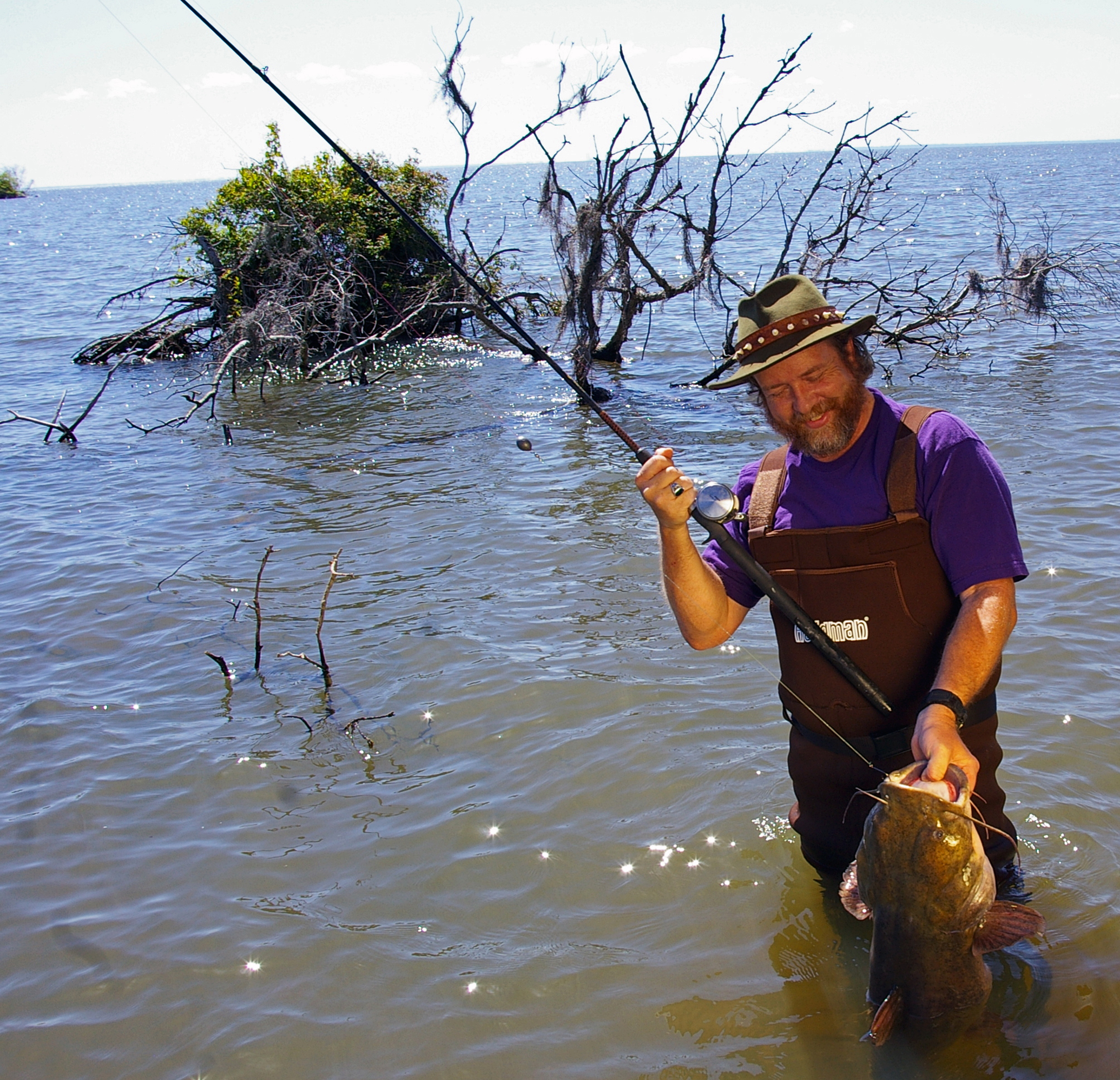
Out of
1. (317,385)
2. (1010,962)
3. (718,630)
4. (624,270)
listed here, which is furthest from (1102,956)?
(317,385)

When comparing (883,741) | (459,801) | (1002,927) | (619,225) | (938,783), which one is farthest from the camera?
(619,225)

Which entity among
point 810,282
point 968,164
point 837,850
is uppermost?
point 968,164

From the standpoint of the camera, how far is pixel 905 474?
262cm

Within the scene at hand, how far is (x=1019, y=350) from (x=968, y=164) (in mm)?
105897

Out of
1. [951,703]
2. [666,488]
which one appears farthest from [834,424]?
[951,703]

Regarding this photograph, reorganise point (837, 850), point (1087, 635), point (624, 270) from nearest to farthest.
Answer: point (837, 850), point (1087, 635), point (624, 270)

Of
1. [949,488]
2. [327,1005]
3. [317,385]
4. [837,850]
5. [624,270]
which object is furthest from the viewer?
[317,385]

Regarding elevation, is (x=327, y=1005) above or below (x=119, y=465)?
below

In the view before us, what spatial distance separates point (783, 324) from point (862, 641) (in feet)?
3.00

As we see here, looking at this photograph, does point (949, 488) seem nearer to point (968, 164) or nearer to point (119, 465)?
point (119, 465)

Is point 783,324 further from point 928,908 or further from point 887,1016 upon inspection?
point 887,1016

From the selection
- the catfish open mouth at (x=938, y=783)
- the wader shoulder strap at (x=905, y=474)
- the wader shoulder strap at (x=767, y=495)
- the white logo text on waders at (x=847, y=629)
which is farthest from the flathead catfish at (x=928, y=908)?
the wader shoulder strap at (x=767, y=495)

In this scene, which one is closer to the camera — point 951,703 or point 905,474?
point 951,703

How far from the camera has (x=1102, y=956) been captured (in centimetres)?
318
